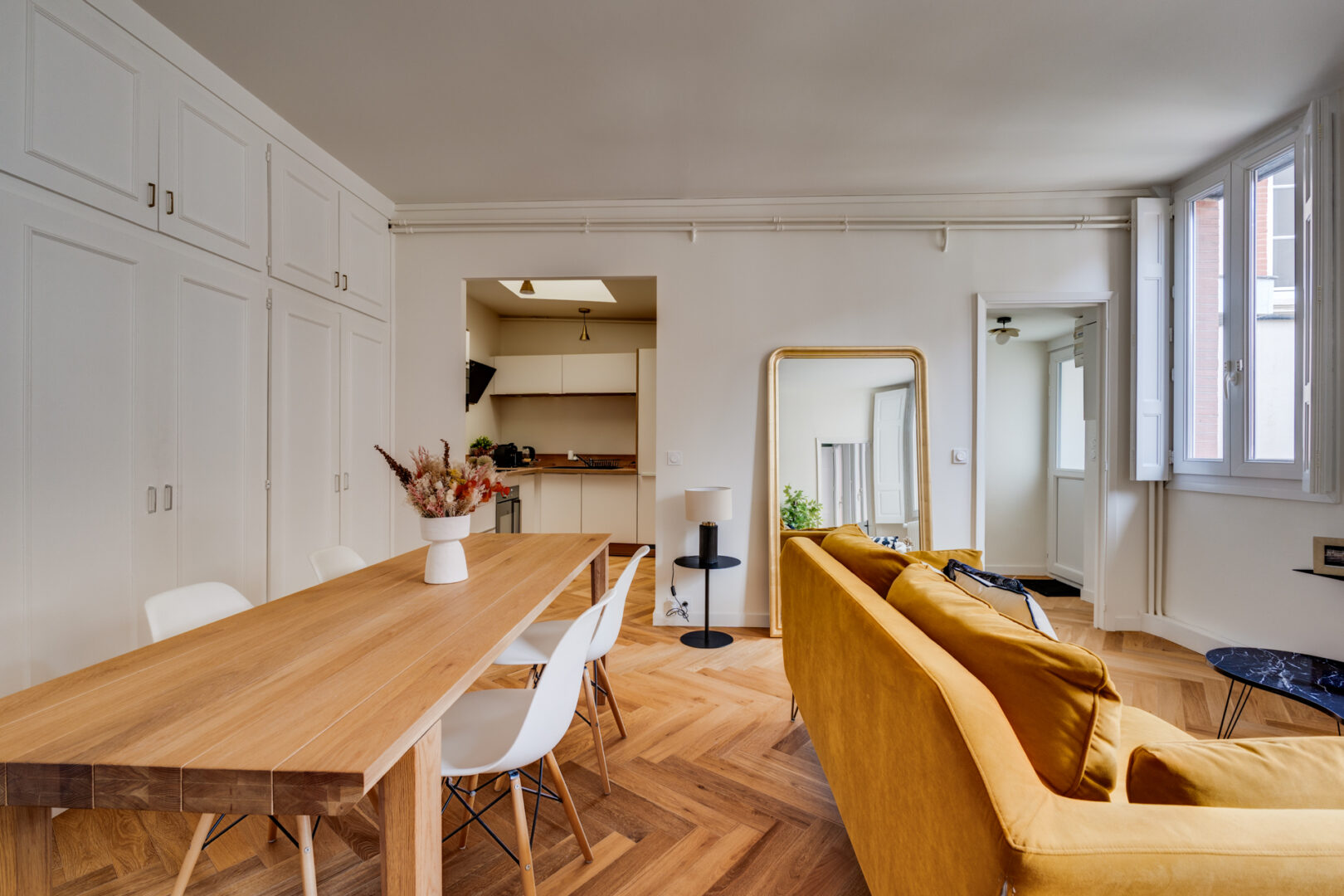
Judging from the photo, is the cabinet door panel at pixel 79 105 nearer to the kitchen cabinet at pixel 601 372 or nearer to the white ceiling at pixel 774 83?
the white ceiling at pixel 774 83

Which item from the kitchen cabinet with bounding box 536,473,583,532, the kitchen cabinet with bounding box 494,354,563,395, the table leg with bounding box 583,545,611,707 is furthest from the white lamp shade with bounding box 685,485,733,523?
the kitchen cabinet with bounding box 494,354,563,395

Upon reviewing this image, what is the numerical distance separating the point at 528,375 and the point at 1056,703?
6.05 meters

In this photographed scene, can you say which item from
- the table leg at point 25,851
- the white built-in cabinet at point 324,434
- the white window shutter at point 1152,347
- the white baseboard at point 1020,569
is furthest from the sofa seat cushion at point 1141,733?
the white baseboard at point 1020,569

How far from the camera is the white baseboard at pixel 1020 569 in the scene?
508 centimetres

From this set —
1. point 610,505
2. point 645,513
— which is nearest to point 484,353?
point 610,505

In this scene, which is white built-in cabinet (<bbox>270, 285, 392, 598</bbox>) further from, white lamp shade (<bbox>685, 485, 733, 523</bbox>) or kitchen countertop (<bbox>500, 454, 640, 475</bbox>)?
white lamp shade (<bbox>685, 485, 733, 523</bbox>)

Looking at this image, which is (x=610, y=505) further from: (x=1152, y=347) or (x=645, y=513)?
(x=1152, y=347)

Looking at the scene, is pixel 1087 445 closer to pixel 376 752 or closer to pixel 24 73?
pixel 376 752

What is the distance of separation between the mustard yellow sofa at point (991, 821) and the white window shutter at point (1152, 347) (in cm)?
289

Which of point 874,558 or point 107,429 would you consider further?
point 107,429

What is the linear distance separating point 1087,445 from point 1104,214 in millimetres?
1521

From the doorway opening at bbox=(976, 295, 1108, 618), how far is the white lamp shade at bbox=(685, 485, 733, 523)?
6.92 feet

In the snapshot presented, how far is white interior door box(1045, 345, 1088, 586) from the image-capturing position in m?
4.71

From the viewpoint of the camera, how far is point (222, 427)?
261 cm
